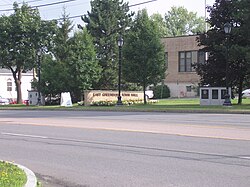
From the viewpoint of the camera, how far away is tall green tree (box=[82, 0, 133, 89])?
5031 centimetres

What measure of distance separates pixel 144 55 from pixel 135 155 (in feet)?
94.1

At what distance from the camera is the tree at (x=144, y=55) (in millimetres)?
39625

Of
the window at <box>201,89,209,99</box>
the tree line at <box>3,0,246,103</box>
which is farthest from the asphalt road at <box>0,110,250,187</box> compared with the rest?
the window at <box>201,89,209,99</box>

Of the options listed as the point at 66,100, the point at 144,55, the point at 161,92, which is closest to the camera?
the point at 144,55

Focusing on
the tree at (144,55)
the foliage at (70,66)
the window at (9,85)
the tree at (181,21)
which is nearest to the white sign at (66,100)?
the foliage at (70,66)

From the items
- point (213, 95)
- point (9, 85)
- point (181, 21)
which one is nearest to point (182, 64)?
point (9, 85)

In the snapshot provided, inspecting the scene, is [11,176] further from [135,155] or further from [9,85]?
[9,85]

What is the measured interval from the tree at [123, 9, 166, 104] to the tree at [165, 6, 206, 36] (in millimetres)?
65205

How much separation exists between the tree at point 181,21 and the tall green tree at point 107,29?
4747 centimetres

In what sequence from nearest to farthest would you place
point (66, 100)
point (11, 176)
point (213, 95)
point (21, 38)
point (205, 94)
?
point (11, 176) < point (213, 95) < point (205, 94) < point (66, 100) < point (21, 38)

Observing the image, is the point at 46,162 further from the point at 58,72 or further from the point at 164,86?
the point at 164,86

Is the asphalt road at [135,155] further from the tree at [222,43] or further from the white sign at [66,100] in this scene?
the white sign at [66,100]

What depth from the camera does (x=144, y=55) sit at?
39.6 meters

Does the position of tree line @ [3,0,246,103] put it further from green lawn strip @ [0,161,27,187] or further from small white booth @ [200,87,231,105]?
green lawn strip @ [0,161,27,187]
